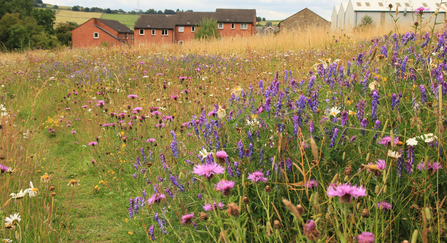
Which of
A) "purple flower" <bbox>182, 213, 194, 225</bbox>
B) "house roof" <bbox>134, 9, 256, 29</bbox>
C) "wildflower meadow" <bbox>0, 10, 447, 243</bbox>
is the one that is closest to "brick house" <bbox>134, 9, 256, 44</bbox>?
"house roof" <bbox>134, 9, 256, 29</bbox>

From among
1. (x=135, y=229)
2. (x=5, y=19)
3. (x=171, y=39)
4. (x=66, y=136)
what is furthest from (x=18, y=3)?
(x=135, y=229)

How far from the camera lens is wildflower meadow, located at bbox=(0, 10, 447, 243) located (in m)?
1.33

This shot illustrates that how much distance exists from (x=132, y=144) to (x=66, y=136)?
1976mm

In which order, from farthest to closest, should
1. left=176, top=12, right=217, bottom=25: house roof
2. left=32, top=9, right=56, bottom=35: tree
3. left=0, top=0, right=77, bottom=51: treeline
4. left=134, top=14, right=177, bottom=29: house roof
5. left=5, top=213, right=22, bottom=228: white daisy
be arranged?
1. left=32, top=9, right=56, bottom=35: tree
2. left=176, top=12, right=217, bottom=25: house roof
3. left=134, top=14, right=177, bottom=29: house roof
4. left=0, top=0, right=77, bottom=51: treeline
5. left=5, top=213, right=22, bottom=228: white daisy

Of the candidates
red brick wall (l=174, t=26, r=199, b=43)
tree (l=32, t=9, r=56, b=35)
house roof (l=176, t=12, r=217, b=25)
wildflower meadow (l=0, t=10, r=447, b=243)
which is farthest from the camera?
red brick wall (l=174, t=26, r=199, b=43)

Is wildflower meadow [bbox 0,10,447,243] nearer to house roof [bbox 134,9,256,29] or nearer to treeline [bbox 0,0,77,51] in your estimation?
treeline [bbox 0,0,77,51]

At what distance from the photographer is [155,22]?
50.7 meters

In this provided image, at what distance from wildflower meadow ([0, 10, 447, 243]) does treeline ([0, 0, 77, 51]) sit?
94.8ft

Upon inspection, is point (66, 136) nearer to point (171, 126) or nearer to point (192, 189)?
point (171, 126)

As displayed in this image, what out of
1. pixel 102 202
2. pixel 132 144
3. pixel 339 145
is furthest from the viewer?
pixel 132 144

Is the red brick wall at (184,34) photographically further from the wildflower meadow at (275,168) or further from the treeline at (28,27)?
the wildflower meadow at (275,168)

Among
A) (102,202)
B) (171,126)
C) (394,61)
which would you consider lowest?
(102,202)

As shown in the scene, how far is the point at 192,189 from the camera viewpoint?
184 centimetres

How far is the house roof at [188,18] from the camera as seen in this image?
50.4m
